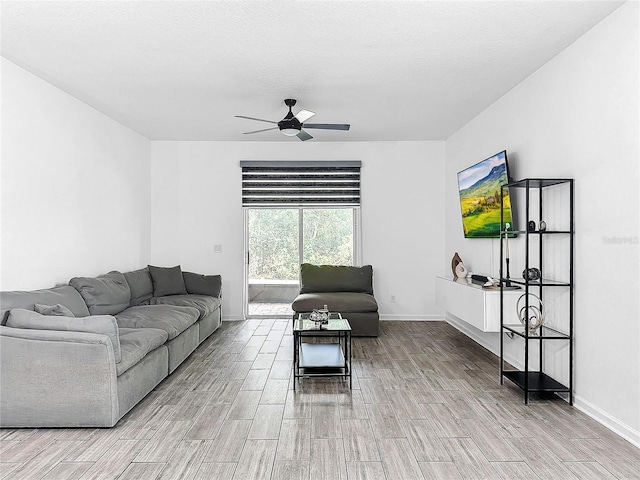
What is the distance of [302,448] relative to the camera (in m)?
2.84

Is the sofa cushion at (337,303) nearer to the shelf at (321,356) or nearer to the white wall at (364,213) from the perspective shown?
the shelf at (321,356)

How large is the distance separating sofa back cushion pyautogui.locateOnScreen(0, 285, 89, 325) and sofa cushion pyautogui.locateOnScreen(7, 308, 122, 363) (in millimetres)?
280

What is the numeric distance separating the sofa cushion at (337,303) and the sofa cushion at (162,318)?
138 cm

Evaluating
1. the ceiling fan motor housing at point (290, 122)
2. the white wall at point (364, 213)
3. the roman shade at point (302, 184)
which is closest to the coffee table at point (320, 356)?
the ceiling fan motor housing at point (290, 122)

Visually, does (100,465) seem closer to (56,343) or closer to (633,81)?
(56,343)

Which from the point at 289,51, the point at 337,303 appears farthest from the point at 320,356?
the point at 289,51

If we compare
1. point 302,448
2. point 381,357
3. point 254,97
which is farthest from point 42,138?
point 381,357

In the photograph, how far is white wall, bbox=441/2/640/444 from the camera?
2.93 meters

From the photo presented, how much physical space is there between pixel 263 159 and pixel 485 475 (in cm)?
563

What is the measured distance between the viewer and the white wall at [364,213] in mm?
7215

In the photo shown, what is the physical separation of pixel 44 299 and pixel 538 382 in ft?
13.6

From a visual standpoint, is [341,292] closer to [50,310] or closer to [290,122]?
[290,122]

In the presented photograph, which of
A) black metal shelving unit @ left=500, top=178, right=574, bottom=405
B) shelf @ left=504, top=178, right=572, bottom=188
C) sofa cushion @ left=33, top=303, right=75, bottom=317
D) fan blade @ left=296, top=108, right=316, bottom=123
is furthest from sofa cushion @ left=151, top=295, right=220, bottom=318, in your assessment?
shelf @ left=504, top=178, right=572, bottom=188

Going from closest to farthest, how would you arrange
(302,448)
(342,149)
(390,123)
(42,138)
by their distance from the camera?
(302,448) → (42,138) → (390,123) → (342,149)
